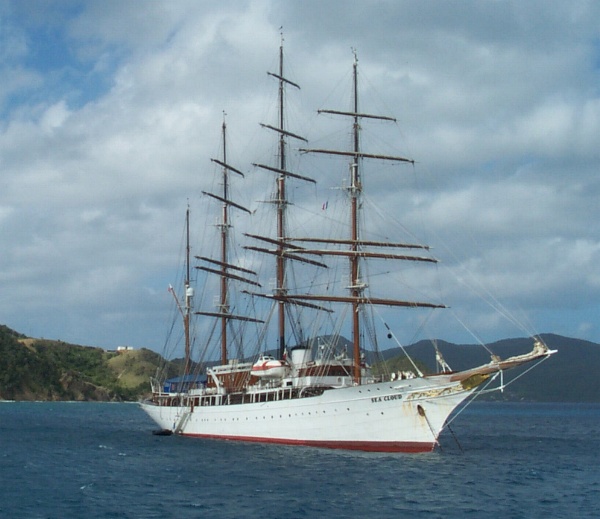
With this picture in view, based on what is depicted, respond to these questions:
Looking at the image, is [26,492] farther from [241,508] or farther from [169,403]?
[169,403]

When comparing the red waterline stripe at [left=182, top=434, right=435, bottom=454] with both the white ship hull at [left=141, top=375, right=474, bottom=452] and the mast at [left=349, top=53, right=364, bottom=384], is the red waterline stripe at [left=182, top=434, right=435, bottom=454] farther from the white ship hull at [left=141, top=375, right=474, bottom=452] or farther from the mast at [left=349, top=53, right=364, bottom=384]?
the mast at [left=349, top=53, right=364, bottom=384]

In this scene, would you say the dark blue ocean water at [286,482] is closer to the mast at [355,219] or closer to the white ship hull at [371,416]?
the white ship hull at [371,416]

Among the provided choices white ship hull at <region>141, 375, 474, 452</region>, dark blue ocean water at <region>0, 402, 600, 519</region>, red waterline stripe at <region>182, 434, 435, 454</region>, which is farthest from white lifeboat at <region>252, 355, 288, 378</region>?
red waterline stripe at <region>182, 434, 435, 454</region>

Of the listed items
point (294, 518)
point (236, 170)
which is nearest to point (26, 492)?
point (294, 518)

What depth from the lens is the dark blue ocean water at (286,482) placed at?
32531 millimetres

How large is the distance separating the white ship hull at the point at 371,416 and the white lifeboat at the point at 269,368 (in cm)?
377

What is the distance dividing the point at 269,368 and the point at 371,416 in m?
12.0

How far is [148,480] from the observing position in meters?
40.4

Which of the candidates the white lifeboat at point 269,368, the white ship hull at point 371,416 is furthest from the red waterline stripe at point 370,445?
the white lifeboat at point 269,368

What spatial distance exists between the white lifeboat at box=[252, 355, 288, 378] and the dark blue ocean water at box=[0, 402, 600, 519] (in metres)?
5.60

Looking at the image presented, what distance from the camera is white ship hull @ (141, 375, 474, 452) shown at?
155 feet

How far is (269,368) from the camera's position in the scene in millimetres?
58094

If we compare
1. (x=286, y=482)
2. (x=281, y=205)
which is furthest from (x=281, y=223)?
(x=286, y=482)

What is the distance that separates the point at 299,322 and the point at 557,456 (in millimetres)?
21829
